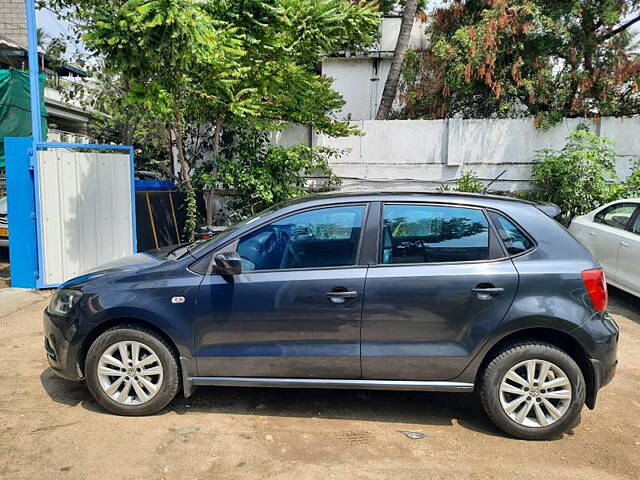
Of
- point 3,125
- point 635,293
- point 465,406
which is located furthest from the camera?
point 3,125

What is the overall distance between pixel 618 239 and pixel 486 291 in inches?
174

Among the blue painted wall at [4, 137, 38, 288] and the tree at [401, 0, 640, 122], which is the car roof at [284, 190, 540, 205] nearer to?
the blue painted wall at [4, 137, 38, 288]

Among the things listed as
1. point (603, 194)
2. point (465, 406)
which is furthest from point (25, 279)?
point (603, 194)

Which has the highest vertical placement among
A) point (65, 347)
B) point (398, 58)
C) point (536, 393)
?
point (398, 58)

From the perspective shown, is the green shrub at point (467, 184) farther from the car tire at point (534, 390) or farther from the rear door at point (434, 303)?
the car tire at point (534, 390)

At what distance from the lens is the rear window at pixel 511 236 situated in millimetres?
3523

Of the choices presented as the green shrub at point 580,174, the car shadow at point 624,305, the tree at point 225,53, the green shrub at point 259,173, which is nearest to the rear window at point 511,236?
the tree at point 225,53

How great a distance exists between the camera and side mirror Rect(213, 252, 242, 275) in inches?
138

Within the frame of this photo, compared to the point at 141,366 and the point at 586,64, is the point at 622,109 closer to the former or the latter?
the point at 586,64

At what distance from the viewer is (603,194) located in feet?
26.7

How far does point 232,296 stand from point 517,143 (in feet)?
23.4

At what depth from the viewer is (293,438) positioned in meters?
3.46

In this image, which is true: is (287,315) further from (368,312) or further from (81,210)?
(81,210)

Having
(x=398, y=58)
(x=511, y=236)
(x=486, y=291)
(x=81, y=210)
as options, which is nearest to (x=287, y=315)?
(x=486, y=291)
